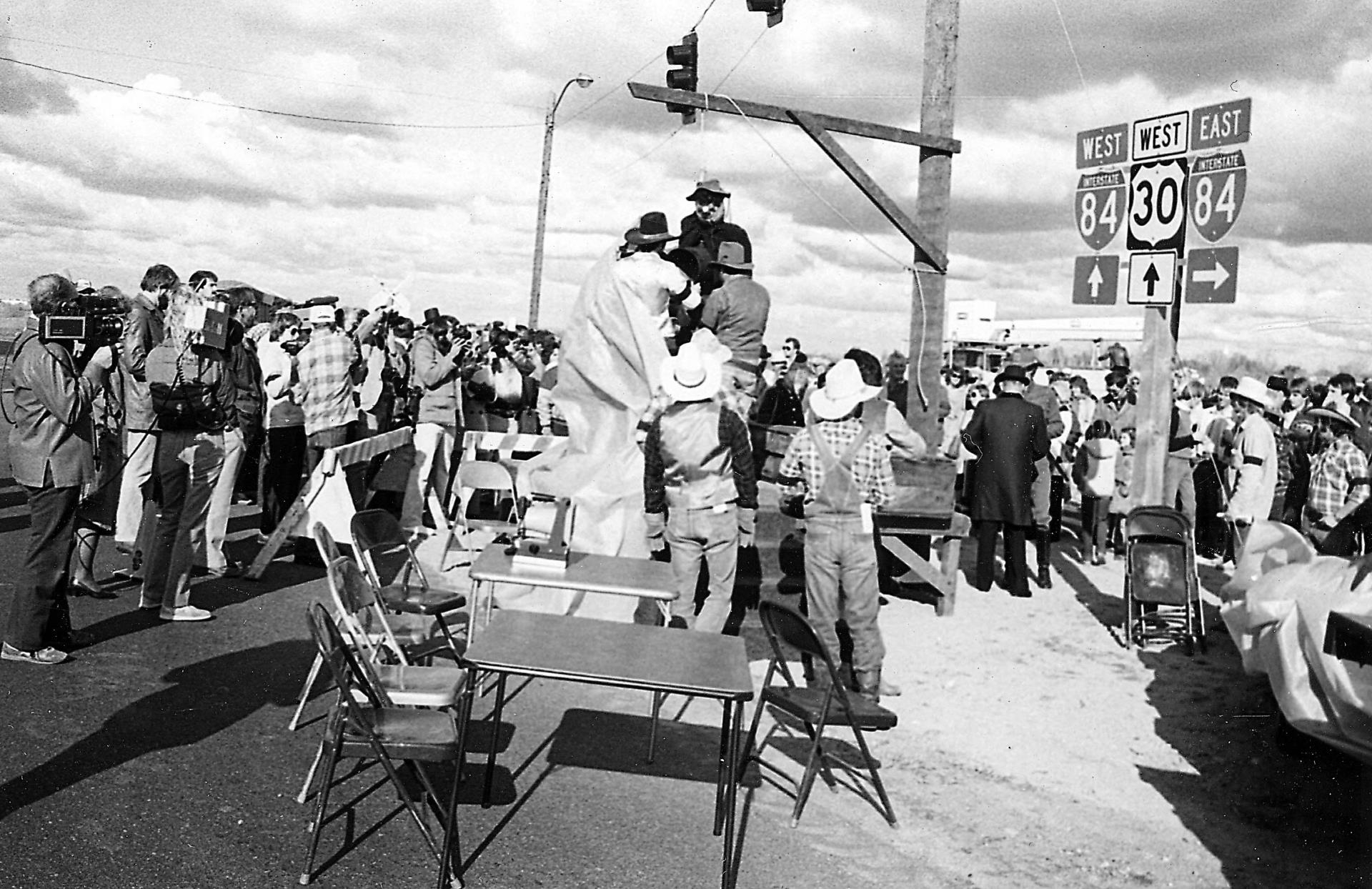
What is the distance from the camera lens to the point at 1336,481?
8.37 m

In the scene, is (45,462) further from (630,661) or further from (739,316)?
(739,316)

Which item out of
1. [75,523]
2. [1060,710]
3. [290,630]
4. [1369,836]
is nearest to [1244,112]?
[1060,710]

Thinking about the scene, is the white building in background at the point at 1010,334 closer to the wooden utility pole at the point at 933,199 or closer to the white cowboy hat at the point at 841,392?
the wooden utility pole at the point at 933,199

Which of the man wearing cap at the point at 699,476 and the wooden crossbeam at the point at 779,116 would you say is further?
the wooden crossbeam at the point at 779,116

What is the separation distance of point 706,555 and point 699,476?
20.2 inches

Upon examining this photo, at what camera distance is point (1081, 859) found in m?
4.85

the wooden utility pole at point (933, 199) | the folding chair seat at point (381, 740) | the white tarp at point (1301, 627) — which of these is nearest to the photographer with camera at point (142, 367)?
the folding chair seat at point (381, 740)

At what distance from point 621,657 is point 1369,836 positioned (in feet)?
11.4

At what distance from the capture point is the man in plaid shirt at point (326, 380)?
31.8 feet

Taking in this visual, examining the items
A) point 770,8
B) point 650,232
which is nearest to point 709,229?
point 650,232

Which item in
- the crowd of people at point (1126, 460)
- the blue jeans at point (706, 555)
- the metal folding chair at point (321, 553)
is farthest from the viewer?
the crowd of people at point (1126, 460)

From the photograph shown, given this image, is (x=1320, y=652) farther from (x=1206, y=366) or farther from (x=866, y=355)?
(x=1206, y=366)

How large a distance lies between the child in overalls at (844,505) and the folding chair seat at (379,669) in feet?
7.94

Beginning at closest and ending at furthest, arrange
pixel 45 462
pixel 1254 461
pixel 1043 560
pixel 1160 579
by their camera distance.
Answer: pixel 45 462 → pixel 1160 579 → pixel 1254 461 → pixel 1043 560
